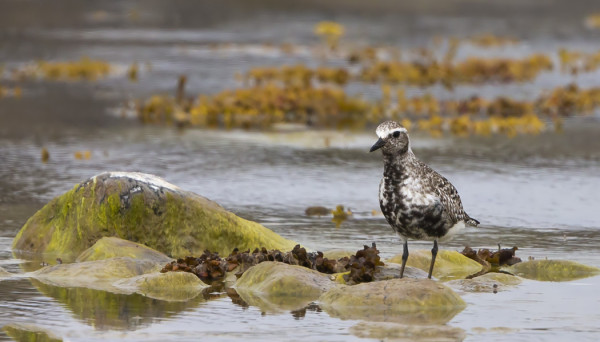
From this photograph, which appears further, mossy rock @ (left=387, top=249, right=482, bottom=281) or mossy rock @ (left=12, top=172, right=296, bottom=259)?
mossy rock @ (left=12, top=172, right=296, bottom=259)

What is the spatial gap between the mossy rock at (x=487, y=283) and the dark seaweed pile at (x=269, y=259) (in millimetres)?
729

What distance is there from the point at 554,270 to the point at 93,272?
4190 millimetres

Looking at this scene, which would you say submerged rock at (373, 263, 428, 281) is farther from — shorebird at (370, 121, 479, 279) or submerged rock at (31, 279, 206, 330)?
submerged rock at (31, 279, 206, 330)

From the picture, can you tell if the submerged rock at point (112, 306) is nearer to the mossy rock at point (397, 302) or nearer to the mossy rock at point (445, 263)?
the mossy rock at point (397, 302)

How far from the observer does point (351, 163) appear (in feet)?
56.5

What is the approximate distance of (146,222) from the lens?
11156 mm

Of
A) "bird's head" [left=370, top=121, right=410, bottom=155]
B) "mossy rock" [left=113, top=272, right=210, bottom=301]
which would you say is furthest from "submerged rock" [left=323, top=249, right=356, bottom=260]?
"bird's head" [left=370, top=121, right=410, bottom=155]

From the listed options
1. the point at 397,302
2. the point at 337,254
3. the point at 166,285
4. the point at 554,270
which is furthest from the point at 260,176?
the point at 397,302

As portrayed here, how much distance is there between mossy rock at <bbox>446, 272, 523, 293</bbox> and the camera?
32.3 feet

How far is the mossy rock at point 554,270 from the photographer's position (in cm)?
1039

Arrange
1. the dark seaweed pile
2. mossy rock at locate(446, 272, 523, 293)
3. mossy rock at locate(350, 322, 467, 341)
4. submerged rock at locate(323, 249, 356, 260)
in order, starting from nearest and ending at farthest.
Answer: mossy rock at locate(350, 322, 467, 341), mossy rock at locate(446, 272, 523, 293), the dark seaweed pile, submerged rock at locate(323, 249, 356, 260)

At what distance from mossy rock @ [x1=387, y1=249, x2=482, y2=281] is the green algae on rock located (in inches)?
88.6

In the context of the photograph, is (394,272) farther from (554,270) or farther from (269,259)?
(554,270)

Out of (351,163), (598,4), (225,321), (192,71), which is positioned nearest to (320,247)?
(225,321)
